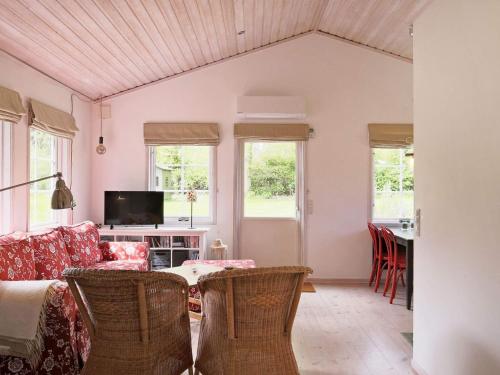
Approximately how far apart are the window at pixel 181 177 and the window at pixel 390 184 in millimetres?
2282

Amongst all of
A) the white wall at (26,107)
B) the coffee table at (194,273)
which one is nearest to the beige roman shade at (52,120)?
the white wall at (26,107)

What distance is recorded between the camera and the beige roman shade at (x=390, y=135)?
17.1 ft

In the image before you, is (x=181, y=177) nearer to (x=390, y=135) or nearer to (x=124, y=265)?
(x=124, y=265)

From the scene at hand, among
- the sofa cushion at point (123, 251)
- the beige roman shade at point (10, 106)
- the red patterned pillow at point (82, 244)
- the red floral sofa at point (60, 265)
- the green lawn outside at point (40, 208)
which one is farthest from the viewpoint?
the sofa cushion at point (123, 251)

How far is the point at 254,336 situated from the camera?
1987mm

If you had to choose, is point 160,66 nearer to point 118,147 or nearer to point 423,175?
point 118,147

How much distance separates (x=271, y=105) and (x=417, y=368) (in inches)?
139

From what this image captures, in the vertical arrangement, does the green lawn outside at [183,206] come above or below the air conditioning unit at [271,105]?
below

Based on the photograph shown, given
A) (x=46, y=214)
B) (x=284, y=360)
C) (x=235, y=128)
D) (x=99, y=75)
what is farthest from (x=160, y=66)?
(x=284, y=360)

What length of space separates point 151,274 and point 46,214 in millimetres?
3024

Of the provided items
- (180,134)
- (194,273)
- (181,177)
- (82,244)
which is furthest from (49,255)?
(180,134)

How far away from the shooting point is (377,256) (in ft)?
15.9

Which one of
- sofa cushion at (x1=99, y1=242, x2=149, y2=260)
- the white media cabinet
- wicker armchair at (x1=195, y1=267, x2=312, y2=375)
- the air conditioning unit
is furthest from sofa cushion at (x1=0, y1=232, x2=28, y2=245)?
the air conditioning unit

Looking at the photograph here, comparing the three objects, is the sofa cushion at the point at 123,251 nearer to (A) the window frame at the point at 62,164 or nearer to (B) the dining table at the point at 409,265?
(A) the window frame at the point at 62,164
